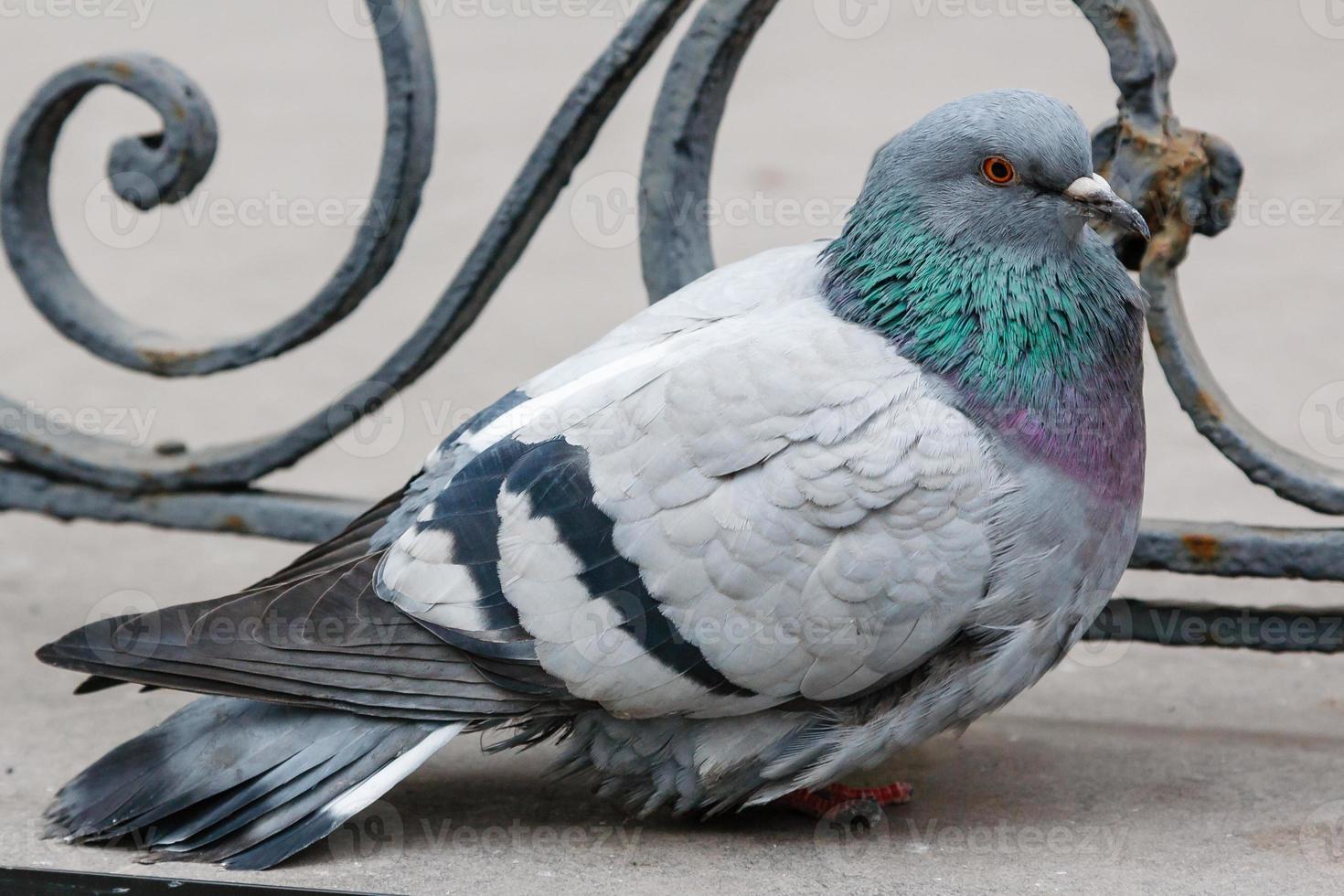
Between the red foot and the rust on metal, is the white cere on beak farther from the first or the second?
the red foot

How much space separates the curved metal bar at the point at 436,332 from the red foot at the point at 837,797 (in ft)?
3.33

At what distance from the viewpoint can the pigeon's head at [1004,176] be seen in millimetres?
2385

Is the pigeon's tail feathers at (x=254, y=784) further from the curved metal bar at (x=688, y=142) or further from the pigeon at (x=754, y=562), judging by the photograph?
the curved metal bar at (x=688, y=142)

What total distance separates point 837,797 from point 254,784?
900 millimetres

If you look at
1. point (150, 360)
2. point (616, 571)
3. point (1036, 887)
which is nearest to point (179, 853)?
point (616, 571)

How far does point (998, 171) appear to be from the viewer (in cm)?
242

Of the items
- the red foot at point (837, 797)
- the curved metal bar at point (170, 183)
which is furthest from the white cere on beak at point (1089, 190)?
the curved metal bar at point (170, 183)

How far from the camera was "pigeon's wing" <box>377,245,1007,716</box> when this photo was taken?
2307 mm

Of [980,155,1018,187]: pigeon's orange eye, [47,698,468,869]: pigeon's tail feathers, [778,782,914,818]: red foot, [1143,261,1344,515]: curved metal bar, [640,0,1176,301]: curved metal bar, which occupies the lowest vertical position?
[778,782,914,818]: red foot

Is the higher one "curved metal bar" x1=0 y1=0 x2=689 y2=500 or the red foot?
"curved metal bar" x1=0 y1=0 x2=689 y2=500

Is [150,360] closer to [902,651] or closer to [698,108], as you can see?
[698,108]

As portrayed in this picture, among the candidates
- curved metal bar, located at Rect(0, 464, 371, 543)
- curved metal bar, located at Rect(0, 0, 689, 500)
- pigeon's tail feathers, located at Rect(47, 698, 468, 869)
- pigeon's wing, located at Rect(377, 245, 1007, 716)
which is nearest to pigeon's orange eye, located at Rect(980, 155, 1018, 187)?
pigeon's wing, located at Rect(377, 245, 1007, 716)

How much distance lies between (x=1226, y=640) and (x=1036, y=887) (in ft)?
1.99

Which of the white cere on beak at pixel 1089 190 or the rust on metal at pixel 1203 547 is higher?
the white cere on beak at pixel 1089 190
